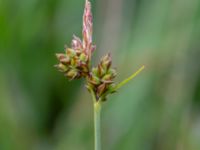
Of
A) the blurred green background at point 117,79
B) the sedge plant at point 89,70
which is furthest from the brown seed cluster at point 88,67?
the blurred green background at point 117,79

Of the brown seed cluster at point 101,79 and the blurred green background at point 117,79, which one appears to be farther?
the blurred green background at point 117,79

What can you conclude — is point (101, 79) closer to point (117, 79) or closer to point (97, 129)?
point (97, 129)

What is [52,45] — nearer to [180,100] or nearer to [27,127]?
[27,127]

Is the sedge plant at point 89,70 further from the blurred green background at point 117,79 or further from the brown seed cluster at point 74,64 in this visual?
the blurred green background at point 117,79

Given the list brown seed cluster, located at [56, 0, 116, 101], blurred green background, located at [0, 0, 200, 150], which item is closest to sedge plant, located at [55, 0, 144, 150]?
brown seed cluster, located at [56, 0, 116, 101]

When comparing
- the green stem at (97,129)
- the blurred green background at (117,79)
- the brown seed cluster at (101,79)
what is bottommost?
the blurred green background at (117,79)

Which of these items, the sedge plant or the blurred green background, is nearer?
the sedge plant

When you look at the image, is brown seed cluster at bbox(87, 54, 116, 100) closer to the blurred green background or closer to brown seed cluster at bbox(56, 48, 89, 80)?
brown seed cluster at bbox(56, 48, 89, 80)

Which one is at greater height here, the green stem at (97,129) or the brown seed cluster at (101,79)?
the brown seed cluster at (101,79)

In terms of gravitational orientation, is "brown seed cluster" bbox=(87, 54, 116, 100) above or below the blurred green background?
above
